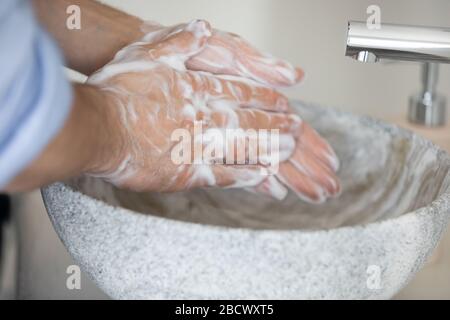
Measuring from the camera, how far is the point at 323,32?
117 cm

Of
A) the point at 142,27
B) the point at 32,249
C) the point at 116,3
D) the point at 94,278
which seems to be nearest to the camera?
the point at 94,278

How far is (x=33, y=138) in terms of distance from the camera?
38 centimetres

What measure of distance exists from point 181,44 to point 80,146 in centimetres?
23

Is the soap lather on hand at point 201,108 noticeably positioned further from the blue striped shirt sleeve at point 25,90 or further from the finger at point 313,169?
the blue striped shirt sleeve at point 25,90

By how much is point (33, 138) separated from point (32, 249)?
0.52 m

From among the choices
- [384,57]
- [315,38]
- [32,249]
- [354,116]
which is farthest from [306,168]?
[315,38]

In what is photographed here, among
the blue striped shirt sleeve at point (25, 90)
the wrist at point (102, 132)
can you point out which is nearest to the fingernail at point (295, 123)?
the wrist at point (102, 132)

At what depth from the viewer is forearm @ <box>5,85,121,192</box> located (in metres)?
0.40

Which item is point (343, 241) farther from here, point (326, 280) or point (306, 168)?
point (306, 168)

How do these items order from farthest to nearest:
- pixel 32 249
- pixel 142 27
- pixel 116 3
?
pixel 116 3, pixel 32 249, pixel 142 27

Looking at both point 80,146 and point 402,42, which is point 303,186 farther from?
point 80,146

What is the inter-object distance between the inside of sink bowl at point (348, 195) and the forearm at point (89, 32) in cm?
13

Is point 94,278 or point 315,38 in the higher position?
point 315,38
